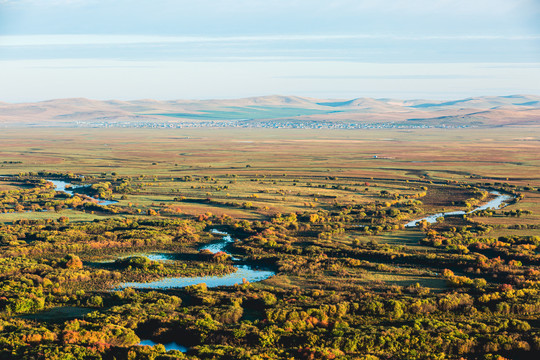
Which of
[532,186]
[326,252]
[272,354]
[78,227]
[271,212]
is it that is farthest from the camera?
[532,186]

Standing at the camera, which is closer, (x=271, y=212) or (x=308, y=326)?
(x=308, y=326)

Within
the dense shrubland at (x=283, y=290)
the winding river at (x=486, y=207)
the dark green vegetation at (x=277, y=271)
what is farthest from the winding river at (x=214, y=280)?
the winding river at (x=486, y=207)

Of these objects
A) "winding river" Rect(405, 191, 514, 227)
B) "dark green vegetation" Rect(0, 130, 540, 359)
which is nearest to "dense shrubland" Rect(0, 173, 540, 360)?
"dark green vegetation" Rect(0, 130, 540, 359)

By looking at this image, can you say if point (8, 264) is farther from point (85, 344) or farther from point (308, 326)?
point (308, 326)

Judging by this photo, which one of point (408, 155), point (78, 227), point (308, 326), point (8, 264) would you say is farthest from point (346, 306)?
point (408, 155)

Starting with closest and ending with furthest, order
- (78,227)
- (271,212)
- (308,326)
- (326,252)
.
A: 1. (308,326)
2. (326,252)
3. (78,227)
4. (271,212)

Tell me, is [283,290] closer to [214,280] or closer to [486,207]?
[214,280]

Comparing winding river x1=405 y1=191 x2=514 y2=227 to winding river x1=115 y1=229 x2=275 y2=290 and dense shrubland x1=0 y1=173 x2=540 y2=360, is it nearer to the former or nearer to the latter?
dense shrubland x1=0 y1=173 x2=540 y2=360

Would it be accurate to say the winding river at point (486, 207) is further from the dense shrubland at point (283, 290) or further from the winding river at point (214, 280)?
the winding river at point (214, 280)

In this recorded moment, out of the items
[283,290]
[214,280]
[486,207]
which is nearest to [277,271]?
[214,280]
